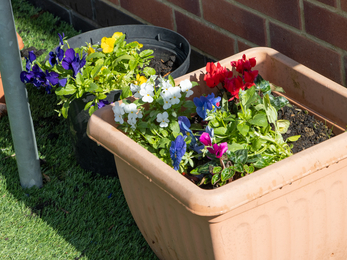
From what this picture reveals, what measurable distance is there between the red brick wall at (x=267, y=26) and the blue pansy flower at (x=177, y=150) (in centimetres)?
72

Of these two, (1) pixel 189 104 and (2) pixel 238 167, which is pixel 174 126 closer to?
(1) pixel 189 104

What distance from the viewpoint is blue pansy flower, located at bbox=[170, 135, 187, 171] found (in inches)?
49.9

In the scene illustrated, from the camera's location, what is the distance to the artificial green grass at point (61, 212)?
176 centimetres

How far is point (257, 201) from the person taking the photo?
113 cm

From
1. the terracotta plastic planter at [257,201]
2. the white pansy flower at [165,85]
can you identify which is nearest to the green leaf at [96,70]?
the terracotta plastic planter at [257,201]

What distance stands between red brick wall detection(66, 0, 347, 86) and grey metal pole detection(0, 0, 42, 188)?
2.99ft

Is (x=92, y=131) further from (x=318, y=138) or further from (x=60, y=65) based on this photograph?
(x=318, y=138)

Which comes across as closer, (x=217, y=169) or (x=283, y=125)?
(x=217, y=169)

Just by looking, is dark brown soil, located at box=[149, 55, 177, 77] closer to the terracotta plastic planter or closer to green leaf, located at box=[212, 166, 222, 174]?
the terracotta plastic planter

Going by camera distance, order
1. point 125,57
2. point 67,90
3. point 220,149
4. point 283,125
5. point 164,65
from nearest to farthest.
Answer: point 220,149, point 283,125, point 67,90, point 125,57, point 164,65

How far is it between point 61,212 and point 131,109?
0.78 meters

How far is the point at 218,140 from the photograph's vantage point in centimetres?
133

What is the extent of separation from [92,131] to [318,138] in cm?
72

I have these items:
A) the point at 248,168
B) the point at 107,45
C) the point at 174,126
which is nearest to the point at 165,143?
the point at 174,126
